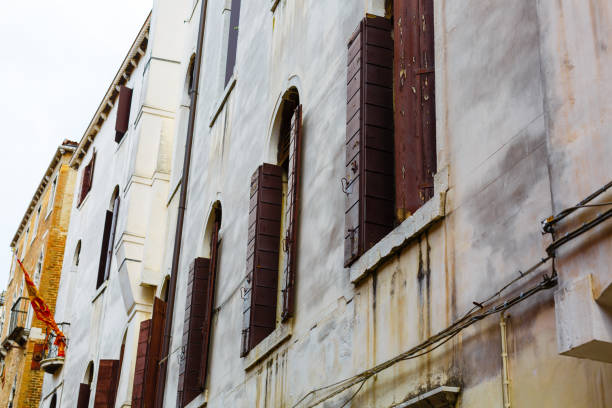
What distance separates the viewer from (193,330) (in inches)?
464

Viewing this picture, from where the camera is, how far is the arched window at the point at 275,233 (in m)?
8.86

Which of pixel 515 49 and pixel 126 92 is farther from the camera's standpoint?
pixel 126 92

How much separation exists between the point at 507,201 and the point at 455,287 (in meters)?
0.68

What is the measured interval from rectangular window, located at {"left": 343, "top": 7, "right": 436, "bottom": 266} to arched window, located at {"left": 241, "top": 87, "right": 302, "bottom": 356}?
132 centimetres

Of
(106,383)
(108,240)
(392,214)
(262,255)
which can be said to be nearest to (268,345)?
(262,255)

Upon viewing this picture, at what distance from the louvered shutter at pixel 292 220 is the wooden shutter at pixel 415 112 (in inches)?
71.5

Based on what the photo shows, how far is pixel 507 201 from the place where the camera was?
523cm

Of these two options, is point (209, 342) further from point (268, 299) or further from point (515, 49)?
point (515, 49)

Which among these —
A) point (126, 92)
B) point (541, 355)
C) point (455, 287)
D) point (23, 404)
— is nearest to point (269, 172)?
point (455, 287)

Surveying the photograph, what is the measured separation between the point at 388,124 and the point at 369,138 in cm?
23

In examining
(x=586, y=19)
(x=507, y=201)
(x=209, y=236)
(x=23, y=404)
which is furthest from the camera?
(x=23, y=404)

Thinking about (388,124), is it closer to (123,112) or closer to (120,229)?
(120,229)

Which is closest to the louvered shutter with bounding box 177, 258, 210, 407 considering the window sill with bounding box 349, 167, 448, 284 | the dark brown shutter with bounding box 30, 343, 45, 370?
the window sill with bounding box 349, 167, 448, 284

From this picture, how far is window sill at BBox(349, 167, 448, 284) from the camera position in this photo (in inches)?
235
